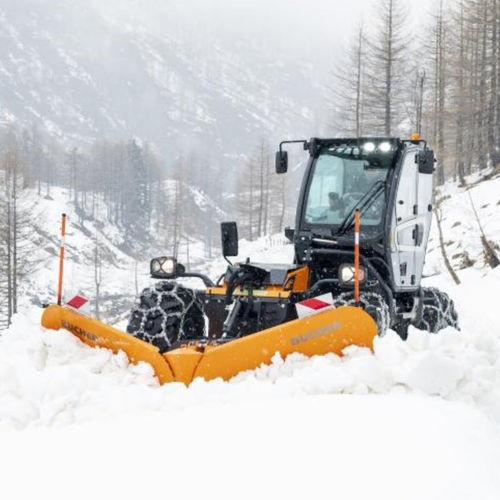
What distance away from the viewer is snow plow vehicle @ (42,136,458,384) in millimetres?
5480

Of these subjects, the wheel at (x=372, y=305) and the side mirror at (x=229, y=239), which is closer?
the wheel at (x=372, y=305)

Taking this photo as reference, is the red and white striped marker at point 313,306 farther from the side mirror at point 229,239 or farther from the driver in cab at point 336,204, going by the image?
the driver in cab at point 336,204

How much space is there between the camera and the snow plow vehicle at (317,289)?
5480mm

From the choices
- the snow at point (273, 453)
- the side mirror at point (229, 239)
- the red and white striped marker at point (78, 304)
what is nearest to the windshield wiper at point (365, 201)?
the side mirror at point (229, 239)

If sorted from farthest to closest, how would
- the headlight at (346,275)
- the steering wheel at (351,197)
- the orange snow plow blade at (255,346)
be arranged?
1. the steering wheel at (351,197)
2. the headlight at (346,275)
3. the orange snow plow blade at (255,346)

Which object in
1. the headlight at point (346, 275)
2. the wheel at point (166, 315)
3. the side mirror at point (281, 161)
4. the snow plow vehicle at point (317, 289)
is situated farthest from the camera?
the side mirror at point (281, 161)

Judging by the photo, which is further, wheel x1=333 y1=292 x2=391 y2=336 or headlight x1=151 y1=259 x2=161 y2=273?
headlight x1=151 y1=259 x2=161 y2=273

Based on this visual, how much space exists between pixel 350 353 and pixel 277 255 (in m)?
36.6

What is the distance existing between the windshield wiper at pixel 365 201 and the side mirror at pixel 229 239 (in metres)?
1.22

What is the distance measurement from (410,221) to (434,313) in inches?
47.1

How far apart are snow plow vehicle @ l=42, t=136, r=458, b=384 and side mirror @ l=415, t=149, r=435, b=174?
0.5 inches

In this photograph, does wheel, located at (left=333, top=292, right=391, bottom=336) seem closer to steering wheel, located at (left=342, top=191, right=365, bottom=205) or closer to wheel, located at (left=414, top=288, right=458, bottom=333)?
steering wheel, located at (left=342, top=191, right=365, bottom=205)

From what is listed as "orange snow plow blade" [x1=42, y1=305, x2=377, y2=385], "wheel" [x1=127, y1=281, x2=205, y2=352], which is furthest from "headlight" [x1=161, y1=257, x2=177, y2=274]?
"orange snow plow blade" [x1=42, y1=305, x2=377, y2=385]

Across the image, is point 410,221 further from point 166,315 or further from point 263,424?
point 263,424
